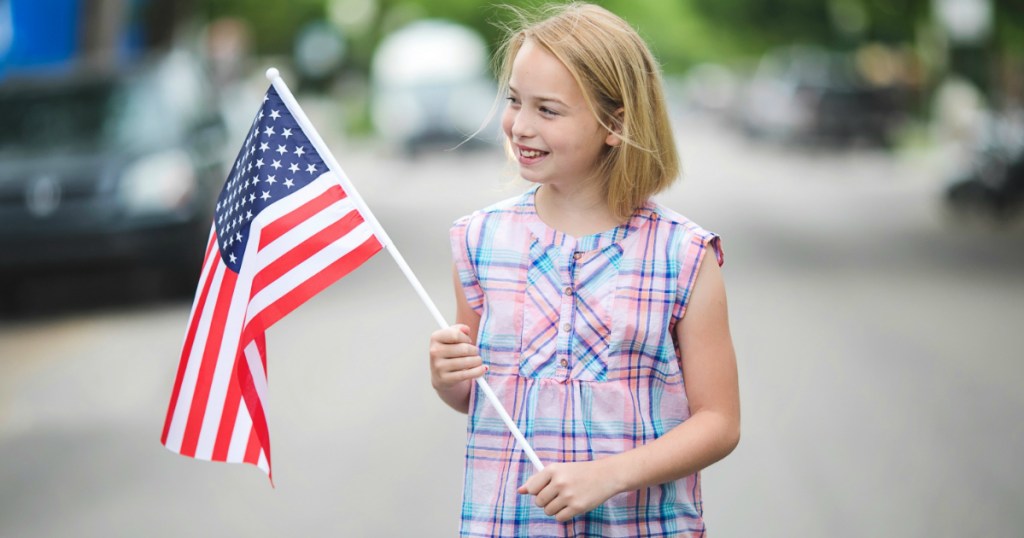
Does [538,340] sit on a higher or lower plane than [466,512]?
higher

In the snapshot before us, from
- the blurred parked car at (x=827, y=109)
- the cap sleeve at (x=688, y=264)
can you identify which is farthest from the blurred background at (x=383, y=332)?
the blurred parked car at (x=827, y=109)

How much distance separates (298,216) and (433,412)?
4687mm

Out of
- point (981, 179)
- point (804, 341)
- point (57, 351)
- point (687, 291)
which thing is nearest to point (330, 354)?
point (57, 351)

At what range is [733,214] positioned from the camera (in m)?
18.1

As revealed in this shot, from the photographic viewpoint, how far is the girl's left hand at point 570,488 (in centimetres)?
235

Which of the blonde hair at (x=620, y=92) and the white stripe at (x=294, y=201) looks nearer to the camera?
the blonde hair at (x=620, y=92)

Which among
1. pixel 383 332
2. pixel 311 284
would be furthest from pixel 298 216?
pixel 383 332

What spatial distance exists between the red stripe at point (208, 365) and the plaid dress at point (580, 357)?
610 mm

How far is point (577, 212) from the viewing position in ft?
8.44

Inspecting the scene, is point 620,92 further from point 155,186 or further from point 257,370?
point 155,186

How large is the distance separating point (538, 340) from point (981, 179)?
1611cm

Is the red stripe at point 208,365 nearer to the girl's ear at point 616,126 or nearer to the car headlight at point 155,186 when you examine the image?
the girl's ear at point 616,126

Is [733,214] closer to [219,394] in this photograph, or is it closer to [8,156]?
[8,156]

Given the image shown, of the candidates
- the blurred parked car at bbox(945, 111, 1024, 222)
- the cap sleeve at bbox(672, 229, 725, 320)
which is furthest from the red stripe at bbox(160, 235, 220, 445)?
the blurred parked car at bbox(945, 111, 1024, 222)
